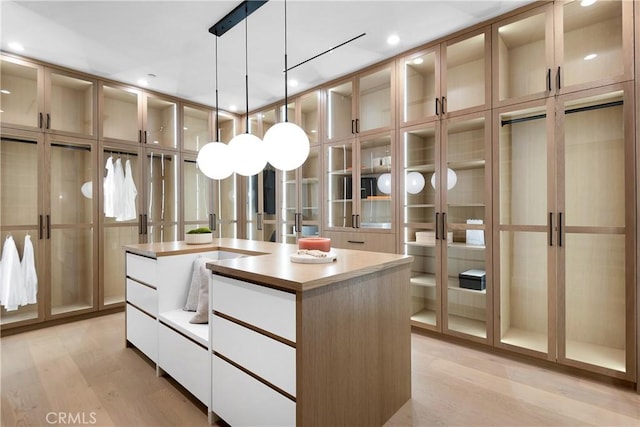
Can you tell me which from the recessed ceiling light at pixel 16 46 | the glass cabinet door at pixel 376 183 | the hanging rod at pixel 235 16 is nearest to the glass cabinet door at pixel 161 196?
the recessed ceiling light at pixel 16 46

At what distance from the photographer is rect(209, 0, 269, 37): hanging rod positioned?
2380mm

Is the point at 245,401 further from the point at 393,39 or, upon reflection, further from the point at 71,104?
the point at 71,104

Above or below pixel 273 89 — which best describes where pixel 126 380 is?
below

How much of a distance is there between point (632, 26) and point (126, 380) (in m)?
4.13

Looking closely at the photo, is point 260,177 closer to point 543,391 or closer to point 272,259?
point 272,259

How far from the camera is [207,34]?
2.81 m

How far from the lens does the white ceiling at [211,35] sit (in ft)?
8.02

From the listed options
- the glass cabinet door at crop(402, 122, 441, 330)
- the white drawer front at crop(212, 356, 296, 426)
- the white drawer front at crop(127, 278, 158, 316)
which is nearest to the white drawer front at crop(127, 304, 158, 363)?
the white drawer front at crop(127, 278, 158, 316)

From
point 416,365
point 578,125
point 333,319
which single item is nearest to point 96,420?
point 333,319

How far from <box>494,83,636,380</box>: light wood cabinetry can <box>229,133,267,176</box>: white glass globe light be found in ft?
6.35

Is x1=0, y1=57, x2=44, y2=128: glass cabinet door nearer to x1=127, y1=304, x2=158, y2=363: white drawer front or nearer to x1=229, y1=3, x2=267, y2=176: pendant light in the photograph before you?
x1=127, y1=304, x2=158, y2=363: white drawer front

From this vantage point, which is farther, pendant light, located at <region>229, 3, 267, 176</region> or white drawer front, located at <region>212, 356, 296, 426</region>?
pendant light, located at <region>229, 3, 267, 176</region>

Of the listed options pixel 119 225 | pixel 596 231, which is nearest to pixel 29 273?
pixel 119 225

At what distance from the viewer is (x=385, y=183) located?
3.44m
